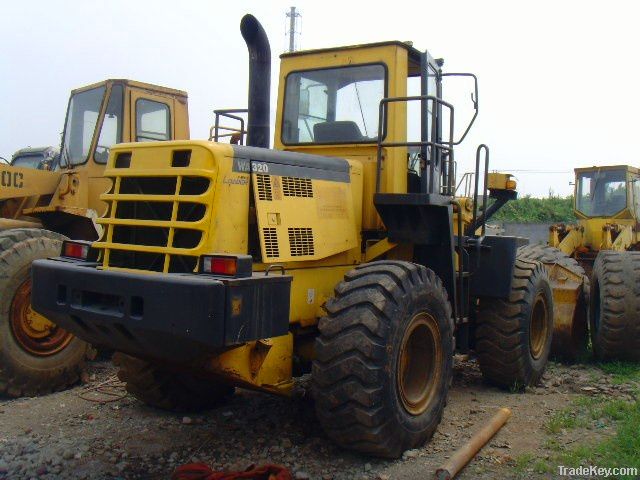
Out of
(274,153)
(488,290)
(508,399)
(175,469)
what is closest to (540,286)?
(488,290)

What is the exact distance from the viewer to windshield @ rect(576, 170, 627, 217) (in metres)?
13.4

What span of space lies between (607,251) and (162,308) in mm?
6214

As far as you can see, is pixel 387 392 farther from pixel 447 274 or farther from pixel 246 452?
pixel 447 274

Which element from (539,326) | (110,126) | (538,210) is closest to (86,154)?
(110,126)

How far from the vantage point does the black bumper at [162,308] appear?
3.80 metres

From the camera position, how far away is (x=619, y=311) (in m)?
7.59

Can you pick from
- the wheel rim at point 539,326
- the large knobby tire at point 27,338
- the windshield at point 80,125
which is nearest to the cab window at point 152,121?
the windshield at point 80,125

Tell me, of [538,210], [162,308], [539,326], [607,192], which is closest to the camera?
[162,308]

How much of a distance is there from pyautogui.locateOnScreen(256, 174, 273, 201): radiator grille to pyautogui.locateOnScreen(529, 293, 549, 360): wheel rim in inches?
141

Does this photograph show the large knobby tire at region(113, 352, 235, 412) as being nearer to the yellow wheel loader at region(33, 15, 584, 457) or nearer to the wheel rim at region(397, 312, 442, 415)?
the yellow wheel loader at region(33, 15, 584, 457)

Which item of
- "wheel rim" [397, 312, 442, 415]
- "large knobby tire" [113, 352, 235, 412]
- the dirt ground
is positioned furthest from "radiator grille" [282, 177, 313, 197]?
the dirt ground

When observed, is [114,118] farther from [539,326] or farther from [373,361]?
[539,326]

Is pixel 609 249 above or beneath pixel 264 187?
beneath

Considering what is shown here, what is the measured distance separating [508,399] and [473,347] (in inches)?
23.6
